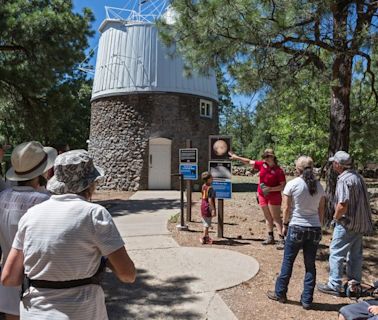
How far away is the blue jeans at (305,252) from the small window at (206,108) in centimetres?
1535

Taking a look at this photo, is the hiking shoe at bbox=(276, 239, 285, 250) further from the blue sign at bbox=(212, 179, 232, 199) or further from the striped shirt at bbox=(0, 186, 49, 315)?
the striped shirt at bbox=(0, 186, 49, 315)

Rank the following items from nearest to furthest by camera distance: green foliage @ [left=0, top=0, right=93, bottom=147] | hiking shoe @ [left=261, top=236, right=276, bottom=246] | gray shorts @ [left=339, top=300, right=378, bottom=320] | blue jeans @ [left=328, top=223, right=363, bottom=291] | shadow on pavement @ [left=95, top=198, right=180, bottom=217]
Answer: gray shorts @ [left=339, top=300, right=378, bottom=320], blue jeans @ [left=328, top=223, right=363, bottom=291], hiking shoe @ [left=261, top=236, right=276, bottom=246], green foliage @ [left=0, top=0, right=93, bottom=147], shadow on pavement @ [left=95, top=198, right=180, bottom=217]

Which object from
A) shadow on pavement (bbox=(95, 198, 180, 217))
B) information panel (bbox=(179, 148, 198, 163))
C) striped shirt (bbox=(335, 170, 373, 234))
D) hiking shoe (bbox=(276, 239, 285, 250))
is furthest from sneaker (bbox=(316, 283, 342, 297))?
shadow on pavement (bbox=(95, 198, 180, 217))

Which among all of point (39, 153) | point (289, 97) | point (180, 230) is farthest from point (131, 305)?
point (289, 97)

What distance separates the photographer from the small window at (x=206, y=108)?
19.6 metres

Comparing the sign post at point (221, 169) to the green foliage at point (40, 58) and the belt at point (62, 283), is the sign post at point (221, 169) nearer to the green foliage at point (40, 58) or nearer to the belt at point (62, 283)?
the belt at point (62, 283)

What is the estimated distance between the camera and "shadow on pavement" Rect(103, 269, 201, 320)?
4285 millimetres

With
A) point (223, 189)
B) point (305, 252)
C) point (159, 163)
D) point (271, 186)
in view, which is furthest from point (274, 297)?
point (159, 163)

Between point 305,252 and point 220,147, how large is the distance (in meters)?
3.58

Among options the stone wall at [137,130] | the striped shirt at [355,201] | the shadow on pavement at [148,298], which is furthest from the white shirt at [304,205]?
the stone wall at [137,130]

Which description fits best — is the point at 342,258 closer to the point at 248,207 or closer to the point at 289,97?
the point at 289,97

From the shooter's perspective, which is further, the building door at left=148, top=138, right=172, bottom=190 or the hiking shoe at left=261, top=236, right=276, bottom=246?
the building door at left=148, top=138, right=172, bottom=190

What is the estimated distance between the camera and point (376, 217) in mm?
10352

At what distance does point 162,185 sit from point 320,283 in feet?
43.9
